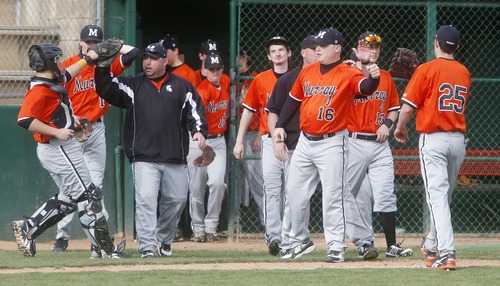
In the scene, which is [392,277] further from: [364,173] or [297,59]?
[297,59]

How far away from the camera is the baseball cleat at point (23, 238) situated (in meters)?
8.88

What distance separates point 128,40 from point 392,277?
475 cm

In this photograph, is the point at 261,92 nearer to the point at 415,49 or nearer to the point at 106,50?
the point at 106,50

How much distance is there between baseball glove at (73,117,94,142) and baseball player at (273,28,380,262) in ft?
5.42

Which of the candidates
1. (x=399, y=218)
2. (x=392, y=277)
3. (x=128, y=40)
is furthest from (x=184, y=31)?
(x=392, y=277)

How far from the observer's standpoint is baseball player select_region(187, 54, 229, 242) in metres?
11.3

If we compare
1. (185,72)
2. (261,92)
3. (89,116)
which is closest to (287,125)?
(261,92)

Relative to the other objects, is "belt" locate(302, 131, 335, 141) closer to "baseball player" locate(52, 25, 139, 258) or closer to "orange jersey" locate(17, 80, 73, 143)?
"orange jersey" locate(17, 80, 73, 143)

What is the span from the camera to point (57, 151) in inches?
342

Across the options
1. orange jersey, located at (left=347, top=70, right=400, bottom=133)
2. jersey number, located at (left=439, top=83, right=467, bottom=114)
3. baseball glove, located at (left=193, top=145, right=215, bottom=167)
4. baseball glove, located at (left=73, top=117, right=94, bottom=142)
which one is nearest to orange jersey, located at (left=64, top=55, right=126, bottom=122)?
baseball glove, located at (left=73, top=117, right=94, bottom=142)

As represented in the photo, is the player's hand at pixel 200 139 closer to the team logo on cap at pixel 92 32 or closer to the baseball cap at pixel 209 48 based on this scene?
the team logo on cap at pixel 92 32

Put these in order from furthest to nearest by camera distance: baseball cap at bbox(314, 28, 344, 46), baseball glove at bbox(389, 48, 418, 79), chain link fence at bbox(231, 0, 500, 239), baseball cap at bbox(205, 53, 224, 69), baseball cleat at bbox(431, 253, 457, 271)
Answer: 1. chain link fence at bbox(231, 0, 500, 239)
2. baseball cap at bbox(205, 53, 224, 69)
3. baseball glove at bbox(389, 48, 418, 79)
4. baseball cap at bbox(314, 28, 344, 46)
5. baseball cleat at bbox(431, 253, 457, 271)

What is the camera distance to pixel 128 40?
11.1 meters

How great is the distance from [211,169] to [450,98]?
156 inches
